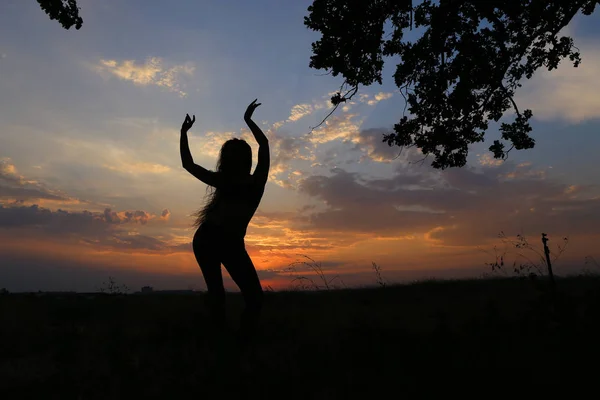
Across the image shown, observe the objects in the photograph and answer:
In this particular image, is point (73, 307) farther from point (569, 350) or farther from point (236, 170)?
point (569, 350)

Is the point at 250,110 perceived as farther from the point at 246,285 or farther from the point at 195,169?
the point at 246,285

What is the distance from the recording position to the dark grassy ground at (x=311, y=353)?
3742mm

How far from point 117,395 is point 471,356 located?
3378 millimetres

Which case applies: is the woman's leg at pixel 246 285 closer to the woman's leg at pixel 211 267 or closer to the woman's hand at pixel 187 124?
the woman's leg at pixel 211 267

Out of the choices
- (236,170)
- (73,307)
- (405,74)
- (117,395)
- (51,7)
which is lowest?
(117,395)

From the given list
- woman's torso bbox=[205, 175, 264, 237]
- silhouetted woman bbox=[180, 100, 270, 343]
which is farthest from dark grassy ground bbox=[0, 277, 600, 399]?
woman's torso bbox=[205, 175, 264, 237]

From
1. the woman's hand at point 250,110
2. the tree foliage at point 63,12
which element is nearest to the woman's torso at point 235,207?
the woman's hand at point 250,110

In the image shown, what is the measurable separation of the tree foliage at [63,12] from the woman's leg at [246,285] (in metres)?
5.98

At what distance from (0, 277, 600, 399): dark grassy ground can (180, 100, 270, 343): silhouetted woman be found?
559mm

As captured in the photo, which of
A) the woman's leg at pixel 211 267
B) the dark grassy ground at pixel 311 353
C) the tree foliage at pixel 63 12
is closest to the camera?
the dark grassy ground at pixel 311 353

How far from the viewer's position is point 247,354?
16.8 feet

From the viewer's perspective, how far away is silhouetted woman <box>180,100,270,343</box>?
16.1 ft

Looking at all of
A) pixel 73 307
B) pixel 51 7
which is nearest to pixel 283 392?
pixel 73 307

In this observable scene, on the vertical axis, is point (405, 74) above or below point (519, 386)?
above
